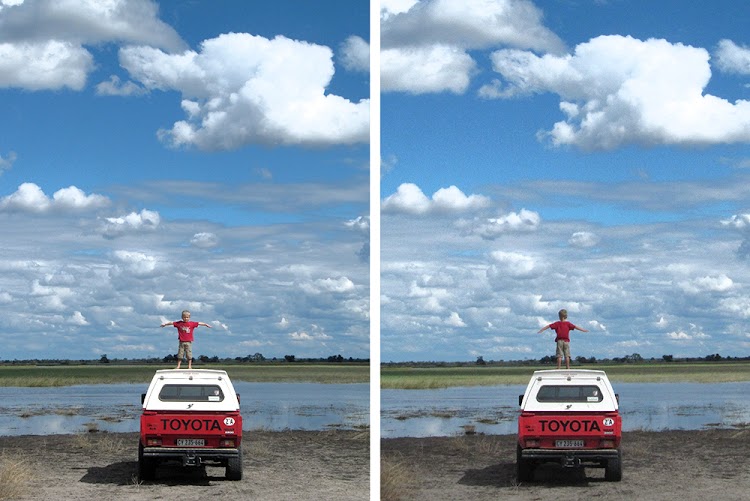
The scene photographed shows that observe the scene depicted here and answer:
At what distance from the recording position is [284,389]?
38.5 meters

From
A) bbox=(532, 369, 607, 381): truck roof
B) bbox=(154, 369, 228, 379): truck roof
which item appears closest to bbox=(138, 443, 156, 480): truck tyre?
bbox=(154, 369, 228, 379): truck roof

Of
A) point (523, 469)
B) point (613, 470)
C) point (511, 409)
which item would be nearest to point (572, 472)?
point (523, 469)

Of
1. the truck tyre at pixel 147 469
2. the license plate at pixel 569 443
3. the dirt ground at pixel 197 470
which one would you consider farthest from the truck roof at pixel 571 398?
the truck tyre at pixel 147 469

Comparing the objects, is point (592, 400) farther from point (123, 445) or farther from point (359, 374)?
point (359, 374)

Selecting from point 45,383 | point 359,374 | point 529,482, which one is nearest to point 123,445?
point 529,482

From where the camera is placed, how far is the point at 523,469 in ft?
30.2

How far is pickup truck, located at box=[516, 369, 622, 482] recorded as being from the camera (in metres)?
8.31

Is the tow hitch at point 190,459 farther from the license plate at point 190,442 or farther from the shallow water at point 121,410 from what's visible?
the shallow water at point 121,410

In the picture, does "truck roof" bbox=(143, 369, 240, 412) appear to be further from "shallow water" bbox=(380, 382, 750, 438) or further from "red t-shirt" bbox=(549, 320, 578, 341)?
"shallow water" bbox=(380, 382, 750, 438)

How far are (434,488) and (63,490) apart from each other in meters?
3.42

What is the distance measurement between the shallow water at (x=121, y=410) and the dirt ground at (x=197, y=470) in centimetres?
255

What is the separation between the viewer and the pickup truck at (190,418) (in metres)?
8.93

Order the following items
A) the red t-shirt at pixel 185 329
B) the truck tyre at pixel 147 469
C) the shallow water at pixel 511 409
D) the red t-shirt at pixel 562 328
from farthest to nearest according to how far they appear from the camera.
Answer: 1. the shallow water at pixel 511 409
2. the red t-shirt at pixel 185 329
3. the truck tyre at pixel 147 469
4. the red t-shirt at pixel 562 328

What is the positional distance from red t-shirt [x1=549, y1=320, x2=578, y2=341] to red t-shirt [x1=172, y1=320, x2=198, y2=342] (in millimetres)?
3378
